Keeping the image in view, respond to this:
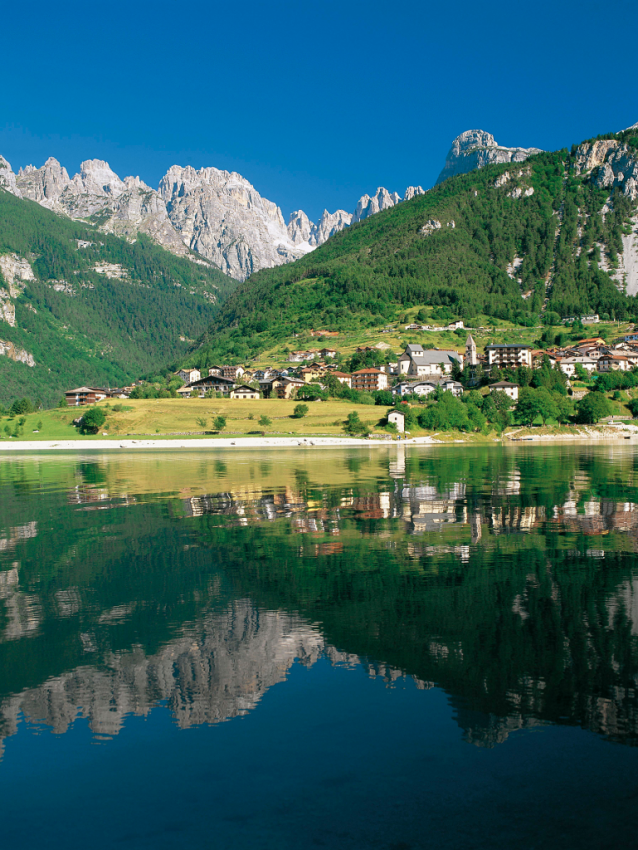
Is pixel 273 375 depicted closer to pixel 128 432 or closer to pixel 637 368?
pixel 128 432

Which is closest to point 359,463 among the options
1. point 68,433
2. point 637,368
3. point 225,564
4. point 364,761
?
point 225,564

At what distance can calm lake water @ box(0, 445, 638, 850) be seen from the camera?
8.62 meters

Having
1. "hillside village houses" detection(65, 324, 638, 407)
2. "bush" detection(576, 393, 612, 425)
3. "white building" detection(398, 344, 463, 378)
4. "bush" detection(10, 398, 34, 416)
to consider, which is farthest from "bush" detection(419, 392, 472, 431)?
"bush" detection(10, 398, 34, 416)

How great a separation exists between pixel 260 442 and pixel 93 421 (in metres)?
34.5

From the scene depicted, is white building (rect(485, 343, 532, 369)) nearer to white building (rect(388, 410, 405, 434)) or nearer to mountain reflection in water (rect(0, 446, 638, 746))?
white building (rect(388, 410, 405, 434))

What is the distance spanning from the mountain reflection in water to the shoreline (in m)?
66.9

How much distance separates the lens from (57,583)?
67.8 ft

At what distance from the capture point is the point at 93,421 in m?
118

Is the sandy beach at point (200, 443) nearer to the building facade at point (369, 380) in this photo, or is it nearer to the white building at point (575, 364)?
the building facade at point (369, 380)

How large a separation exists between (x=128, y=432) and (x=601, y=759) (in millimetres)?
117340

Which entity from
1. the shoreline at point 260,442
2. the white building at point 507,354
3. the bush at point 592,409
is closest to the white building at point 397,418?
the shoreline at point 260,442

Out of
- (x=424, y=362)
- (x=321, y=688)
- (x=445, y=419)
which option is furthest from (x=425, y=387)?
(x=321, y=688)

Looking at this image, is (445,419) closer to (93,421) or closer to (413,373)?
(413,373)

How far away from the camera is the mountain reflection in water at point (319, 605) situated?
1220cm
